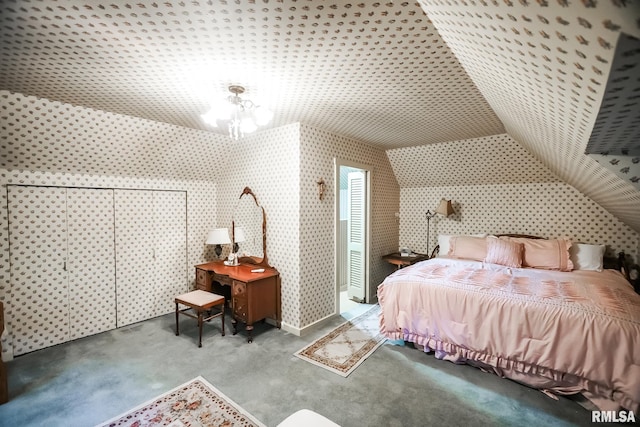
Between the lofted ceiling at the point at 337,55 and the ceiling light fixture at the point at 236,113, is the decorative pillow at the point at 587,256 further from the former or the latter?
the ceiling light fixture at the point at 236,113

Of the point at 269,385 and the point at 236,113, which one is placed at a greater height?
the point at 236,113

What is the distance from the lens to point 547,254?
379 cm

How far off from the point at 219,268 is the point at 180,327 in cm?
90

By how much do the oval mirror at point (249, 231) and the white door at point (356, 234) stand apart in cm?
160

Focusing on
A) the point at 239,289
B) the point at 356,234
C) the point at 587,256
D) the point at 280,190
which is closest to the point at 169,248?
the point at 239,289

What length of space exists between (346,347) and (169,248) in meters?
2.90

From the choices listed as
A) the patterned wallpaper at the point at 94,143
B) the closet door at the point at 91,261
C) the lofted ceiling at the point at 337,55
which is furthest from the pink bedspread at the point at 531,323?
the closet door at the point at 91,261

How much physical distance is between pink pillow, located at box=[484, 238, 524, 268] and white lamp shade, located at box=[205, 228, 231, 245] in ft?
12.0

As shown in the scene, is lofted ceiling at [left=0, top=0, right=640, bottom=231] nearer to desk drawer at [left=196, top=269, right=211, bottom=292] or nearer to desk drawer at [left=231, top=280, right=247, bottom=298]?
desk drawer at [left=231, top=280, right=247, bottom=298]

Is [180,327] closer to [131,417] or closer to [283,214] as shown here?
[131,417]

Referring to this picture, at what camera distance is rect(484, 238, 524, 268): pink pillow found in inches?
152

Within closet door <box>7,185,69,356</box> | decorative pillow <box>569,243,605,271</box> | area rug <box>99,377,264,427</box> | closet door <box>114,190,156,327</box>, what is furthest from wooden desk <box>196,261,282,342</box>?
decorative pillow <box>569,243,605,271</box>

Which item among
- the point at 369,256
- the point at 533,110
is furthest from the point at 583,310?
the point at 369,256

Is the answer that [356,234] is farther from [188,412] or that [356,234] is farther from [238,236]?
[188,412]
